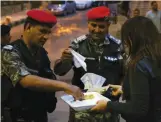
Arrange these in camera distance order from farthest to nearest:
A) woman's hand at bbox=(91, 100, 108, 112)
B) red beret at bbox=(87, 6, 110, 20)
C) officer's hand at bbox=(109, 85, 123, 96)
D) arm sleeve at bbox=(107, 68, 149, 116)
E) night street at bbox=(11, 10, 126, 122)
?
night street at bbox=(11, 10, 126, 122), red beret at bbox=(87, 6, 110, 20), officer's hand at bbox=(109, 85, 123, 96), woman's hand at bbox=(91, 100, 108, 112), arm sleeve at bbox=(107, 68, 149, 116)

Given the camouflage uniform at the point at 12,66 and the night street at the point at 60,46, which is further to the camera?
the night street at the point at 60,46

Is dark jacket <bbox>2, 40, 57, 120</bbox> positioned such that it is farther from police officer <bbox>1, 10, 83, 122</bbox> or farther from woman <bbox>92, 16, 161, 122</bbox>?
woman <bbox>92, 16, 161, 122</bbox>

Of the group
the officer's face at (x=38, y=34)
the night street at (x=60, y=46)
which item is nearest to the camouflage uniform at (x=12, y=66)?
the officer's face at (x=38, y=34)

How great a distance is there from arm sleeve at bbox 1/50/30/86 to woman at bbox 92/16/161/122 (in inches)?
25.1

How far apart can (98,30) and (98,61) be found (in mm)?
268

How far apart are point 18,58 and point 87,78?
739 millimetres

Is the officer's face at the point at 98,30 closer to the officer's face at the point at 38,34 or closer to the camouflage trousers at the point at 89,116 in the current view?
the officer's face at the point at 38,34

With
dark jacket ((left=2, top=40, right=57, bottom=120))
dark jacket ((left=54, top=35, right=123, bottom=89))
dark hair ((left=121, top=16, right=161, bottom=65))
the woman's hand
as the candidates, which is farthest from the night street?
dark hair ((left=121, top=16, right=161, bottom=65))

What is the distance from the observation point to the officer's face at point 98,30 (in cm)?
336

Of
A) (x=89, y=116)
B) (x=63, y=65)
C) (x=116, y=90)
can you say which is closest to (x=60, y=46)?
(x=63, y=65)

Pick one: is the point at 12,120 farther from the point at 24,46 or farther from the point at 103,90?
the point at 103,90

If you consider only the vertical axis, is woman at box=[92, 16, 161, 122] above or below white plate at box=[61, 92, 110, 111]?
above

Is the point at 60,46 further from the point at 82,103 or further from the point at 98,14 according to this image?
the point at 82,103

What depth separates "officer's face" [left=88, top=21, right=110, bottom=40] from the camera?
3.36m
